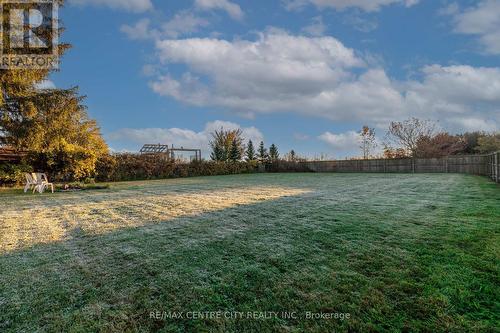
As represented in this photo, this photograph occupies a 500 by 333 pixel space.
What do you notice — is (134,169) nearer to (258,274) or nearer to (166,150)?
(166,150)

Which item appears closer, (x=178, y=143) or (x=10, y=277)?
(x=10, y=277)

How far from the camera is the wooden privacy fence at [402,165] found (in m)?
17.1

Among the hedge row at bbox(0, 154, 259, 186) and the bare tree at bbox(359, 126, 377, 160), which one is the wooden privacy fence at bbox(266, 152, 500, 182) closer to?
the bare tree at bbox(359, 126, 377, 160)

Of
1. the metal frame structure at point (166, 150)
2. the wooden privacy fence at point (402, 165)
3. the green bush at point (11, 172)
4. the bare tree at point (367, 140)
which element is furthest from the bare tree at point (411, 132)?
the green bush at point (11, 172)

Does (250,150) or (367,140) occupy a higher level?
(367,140)

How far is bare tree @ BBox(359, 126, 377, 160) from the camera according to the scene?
28.7m

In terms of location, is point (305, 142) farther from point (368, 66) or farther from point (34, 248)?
point (34, 248)

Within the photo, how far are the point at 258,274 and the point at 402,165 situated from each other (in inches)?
882

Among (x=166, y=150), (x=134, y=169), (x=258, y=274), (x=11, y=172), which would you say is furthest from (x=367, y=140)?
(x=258, y=274)

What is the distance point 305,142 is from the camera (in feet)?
84.7

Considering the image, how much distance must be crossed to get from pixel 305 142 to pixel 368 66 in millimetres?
11252

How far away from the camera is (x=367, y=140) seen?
28938 millimetres

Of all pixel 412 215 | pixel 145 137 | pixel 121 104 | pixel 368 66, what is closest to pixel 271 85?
pixel 368 66

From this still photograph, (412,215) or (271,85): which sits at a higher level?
(271,85)
